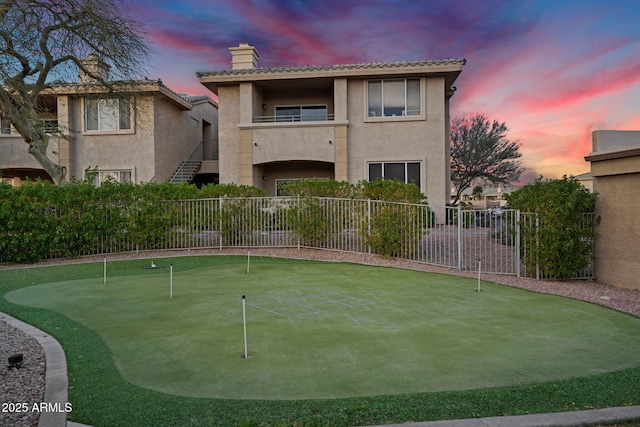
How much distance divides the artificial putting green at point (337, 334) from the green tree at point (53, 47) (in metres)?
10.9

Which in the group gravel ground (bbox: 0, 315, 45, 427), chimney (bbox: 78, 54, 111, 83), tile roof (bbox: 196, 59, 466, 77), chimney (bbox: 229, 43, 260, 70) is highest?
chimney (bbox: 229, 43, 260, 70)

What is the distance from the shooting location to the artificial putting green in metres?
4.79

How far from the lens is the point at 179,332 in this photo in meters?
6.58

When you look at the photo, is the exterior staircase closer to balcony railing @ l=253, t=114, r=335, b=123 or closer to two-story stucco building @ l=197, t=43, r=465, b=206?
two-story stucco building @ l=197, t=43, r=465, b=206

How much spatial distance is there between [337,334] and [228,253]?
34.6ft

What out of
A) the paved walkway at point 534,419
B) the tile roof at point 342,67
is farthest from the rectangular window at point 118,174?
the paved walkway at point 534,419

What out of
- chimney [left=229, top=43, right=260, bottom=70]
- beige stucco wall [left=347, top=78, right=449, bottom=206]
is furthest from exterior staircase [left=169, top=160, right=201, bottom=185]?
beige stucco wall [left=347, top=78, right=449, bottom=206]

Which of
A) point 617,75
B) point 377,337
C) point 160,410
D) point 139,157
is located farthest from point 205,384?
point 139,157

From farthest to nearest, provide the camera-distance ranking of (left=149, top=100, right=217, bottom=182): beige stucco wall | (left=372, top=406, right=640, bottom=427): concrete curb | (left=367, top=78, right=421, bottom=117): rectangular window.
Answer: (left=149, top=100, right=217, bottom=182): beige stucco wall
(left=367, top=78, right=421, bottom=117): rectangular window
(left=372, top=406, right=640, bottom=427): concrete curb

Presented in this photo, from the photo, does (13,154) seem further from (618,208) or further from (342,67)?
(618,208)

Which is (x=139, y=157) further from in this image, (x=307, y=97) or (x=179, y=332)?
(x=179, y=332)

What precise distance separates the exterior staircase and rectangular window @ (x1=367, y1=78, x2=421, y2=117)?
37.2 feet

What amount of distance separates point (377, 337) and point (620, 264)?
7.83 metres

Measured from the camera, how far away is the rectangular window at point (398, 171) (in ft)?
74.3
